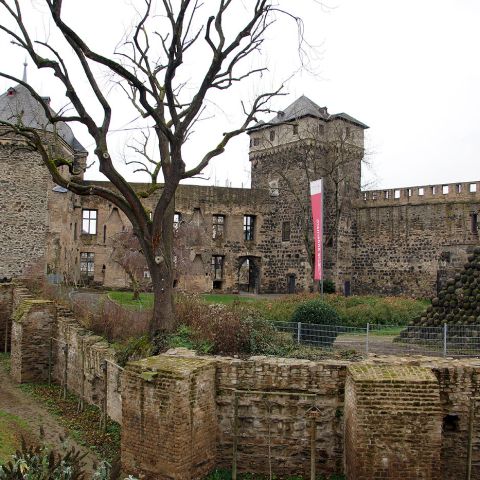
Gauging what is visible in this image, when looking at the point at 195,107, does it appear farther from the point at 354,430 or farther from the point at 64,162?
the point at 354,430

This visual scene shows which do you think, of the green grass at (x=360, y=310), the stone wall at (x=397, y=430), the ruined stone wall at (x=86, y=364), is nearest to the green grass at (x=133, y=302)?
the green grass at (x=360, y=310)

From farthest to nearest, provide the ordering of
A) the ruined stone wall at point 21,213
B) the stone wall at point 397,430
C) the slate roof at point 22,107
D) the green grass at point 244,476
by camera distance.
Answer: the slate roof at point 22,107 < the ruined stone wall at point 21,213 < the green grass at point 244,476 < the stone wall at point 397,430

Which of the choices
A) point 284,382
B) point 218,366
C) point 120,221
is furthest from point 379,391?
point 120,221

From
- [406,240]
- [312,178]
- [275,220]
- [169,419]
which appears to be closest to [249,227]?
[275,220]

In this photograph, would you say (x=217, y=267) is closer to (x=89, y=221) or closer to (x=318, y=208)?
(x=89, y=221)

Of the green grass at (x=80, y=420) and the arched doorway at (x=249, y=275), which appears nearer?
the green grass at (x=80, y=420)

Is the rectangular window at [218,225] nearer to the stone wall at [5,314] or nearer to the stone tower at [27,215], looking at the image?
the stone tower at [27,215]

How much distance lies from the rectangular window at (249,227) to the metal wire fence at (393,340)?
61.0 ft

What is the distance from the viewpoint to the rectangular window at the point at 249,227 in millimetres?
32969

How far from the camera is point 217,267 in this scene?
32.8 m

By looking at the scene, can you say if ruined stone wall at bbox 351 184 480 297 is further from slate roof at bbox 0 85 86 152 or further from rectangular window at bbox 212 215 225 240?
slate roof at bbox 0 85 86 152

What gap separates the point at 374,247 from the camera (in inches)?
1214

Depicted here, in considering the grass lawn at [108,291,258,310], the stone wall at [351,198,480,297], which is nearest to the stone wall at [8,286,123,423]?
the grass lawn at [108,291,258,310]

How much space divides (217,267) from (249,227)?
119 inches
